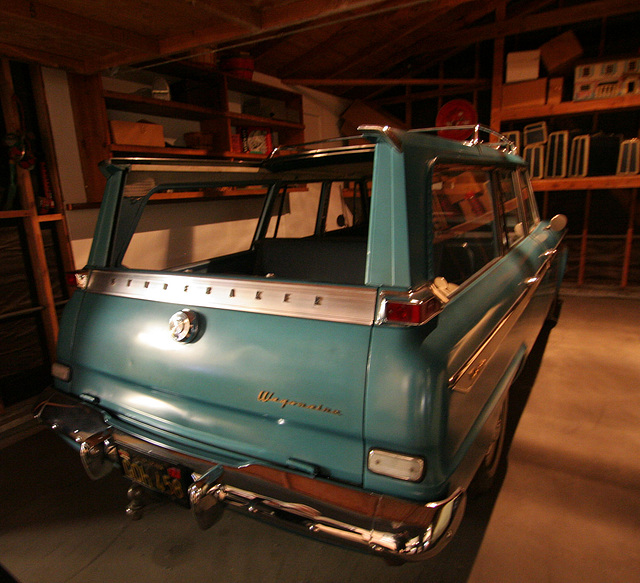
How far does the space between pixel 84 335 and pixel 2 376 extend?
166 cm

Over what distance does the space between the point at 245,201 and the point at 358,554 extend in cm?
399

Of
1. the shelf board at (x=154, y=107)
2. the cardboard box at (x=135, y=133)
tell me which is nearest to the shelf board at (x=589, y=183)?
the shelf board at (x=154, y=107)

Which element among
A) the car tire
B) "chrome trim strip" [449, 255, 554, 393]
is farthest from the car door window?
the car tire

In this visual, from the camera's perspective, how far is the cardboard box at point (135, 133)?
320 cm

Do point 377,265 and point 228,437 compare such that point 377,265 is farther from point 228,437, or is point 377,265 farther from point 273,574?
point 273,574

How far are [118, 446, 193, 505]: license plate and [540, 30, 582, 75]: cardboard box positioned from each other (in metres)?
6.43

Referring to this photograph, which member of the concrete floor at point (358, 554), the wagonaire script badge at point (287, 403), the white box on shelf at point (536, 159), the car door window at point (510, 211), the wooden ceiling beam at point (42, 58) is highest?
the wooden ceiling beam at point (42, 58)

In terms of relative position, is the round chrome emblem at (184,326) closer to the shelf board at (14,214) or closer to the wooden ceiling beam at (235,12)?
the wooden ceiling beam at (235,12)

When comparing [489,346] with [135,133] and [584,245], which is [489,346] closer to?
[135,133]

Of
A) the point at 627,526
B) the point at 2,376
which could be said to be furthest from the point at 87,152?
the point at 627,526

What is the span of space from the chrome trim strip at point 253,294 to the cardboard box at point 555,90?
18.5 ft

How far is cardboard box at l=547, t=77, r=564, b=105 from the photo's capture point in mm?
5402

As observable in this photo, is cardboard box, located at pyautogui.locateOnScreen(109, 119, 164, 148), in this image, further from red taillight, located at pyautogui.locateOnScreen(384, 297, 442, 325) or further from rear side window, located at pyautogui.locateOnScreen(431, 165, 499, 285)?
red taillight, located at pyautogui.locateOnScreen(384, 297, 442, 325)

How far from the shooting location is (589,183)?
5.27 m
